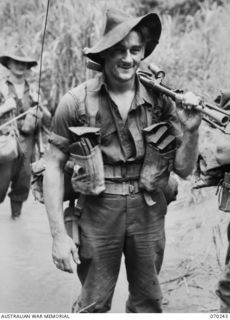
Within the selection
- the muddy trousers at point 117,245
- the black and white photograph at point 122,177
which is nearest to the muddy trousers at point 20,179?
the black and white photograph at point 122,177

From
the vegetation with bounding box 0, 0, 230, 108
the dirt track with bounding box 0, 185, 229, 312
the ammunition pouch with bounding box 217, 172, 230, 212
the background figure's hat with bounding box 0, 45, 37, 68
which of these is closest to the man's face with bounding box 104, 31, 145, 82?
the ammunition pouch with bounding box 217, 172, 230, 212

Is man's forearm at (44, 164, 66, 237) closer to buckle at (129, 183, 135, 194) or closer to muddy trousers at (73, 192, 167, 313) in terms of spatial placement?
muddy trousers at (73, 192, 167, 313)

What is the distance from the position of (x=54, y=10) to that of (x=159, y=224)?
7867 millimetres

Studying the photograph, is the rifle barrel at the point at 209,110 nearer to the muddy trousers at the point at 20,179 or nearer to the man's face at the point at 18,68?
the muddy trousers at the point at 20,179

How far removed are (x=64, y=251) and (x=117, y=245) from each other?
31 cm

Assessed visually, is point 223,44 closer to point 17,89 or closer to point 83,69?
point 83,69

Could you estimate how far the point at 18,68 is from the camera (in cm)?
729

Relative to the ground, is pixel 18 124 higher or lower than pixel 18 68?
lower

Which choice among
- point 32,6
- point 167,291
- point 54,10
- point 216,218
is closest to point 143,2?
point 32,6

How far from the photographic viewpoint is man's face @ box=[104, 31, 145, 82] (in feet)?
10.1

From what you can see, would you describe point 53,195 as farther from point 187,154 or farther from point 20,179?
point 20,179

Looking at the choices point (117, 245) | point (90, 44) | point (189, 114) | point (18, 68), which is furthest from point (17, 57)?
point (189, 114)

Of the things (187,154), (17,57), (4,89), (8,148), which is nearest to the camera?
(187,154)

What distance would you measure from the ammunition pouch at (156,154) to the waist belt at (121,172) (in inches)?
2.0
